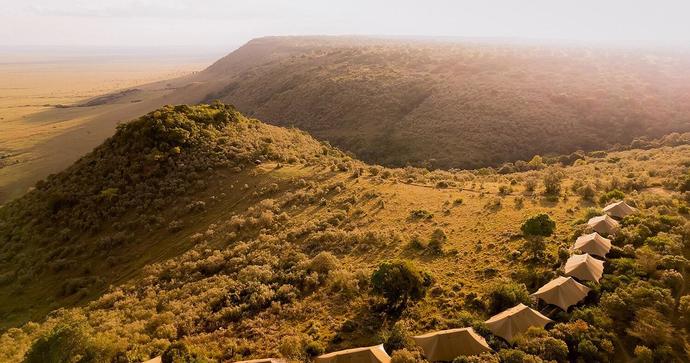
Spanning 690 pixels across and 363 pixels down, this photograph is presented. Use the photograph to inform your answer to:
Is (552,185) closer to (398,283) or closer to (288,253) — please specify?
(398,283)

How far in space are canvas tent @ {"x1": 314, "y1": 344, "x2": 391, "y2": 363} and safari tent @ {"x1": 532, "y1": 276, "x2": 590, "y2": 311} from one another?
28.3 ft

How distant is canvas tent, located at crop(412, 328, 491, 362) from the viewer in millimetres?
17984

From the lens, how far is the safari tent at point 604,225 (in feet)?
87.4

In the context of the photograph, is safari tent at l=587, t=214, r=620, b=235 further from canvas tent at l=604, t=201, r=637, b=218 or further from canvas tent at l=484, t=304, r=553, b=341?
canvas tent at l=484, t=304, r=553, b=341

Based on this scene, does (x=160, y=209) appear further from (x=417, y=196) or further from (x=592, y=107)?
(x=592, y=107)

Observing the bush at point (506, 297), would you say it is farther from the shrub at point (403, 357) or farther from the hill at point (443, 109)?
the hill at point (443, 109)

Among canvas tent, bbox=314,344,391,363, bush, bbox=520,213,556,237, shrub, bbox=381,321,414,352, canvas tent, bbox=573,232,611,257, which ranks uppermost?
bush, bbox=520,213,556,237

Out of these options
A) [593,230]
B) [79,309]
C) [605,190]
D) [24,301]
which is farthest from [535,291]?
[24,301]

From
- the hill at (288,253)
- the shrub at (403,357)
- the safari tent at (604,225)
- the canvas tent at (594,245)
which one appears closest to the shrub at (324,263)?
the hill at (288,253)

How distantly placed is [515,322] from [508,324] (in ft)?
1.14

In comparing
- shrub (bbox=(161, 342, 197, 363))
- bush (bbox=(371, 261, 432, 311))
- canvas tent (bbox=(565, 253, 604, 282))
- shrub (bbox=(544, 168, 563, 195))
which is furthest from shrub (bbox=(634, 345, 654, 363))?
shrub (bbox=(544, 168, 563, 195))

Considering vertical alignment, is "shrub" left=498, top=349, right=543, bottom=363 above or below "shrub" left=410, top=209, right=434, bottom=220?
below

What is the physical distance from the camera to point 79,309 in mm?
25922

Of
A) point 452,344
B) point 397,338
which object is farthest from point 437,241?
point 452,344
